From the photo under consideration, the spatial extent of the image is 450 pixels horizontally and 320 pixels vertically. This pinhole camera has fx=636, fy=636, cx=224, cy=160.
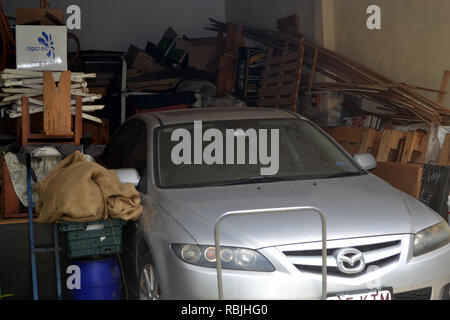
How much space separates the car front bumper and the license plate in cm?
3

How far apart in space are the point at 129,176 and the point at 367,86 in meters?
4.07

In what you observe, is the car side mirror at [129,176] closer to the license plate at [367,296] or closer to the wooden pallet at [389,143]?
the license plate at [367,296]

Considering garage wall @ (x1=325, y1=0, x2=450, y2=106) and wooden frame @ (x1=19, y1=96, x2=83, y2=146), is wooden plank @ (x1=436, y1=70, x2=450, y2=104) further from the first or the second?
wooden frame @ (x1=19, y1=96, x2=83, y2=146)

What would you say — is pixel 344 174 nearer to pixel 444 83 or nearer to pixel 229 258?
pixel 229 258

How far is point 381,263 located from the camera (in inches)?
134

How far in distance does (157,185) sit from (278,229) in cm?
111

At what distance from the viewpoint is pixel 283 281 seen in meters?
3.25

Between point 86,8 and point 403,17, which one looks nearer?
point 403,17

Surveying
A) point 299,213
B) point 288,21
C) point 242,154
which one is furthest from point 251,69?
point 299,213

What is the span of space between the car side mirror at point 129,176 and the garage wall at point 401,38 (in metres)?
4.07

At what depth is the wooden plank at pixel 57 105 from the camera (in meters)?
5.75

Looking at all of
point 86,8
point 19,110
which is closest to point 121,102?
point 86,8

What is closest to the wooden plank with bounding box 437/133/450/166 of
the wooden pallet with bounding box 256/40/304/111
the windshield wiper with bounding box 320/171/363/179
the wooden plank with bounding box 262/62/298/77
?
the windshield wiper with bounding box 320/171/363/179
